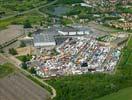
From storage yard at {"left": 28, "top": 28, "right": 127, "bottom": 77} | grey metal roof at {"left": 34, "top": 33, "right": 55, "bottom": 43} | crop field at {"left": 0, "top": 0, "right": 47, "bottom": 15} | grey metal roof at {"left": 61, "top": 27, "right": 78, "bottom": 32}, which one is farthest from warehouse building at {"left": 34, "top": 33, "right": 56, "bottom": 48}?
crop field at {"left": 0, "top": 0, "right": 47, "bottom": 15}

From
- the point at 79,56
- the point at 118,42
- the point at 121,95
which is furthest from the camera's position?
the point at 118,42

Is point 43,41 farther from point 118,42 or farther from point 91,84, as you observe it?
point 91,84

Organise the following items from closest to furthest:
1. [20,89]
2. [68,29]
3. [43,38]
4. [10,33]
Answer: [20,89], [43,38], [10,33], [68,29]

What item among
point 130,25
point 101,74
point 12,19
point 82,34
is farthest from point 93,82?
point 12,19

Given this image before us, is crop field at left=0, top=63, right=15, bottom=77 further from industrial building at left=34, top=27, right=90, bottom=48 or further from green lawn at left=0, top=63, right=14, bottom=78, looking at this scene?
industrial building at left=34, top=27, right=90, bottom=48

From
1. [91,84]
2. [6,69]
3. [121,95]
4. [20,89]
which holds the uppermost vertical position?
[6,69]

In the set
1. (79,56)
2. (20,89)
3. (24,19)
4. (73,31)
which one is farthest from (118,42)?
(20,89)

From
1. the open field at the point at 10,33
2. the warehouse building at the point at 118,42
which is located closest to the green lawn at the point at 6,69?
the open field at the point at 10,33
